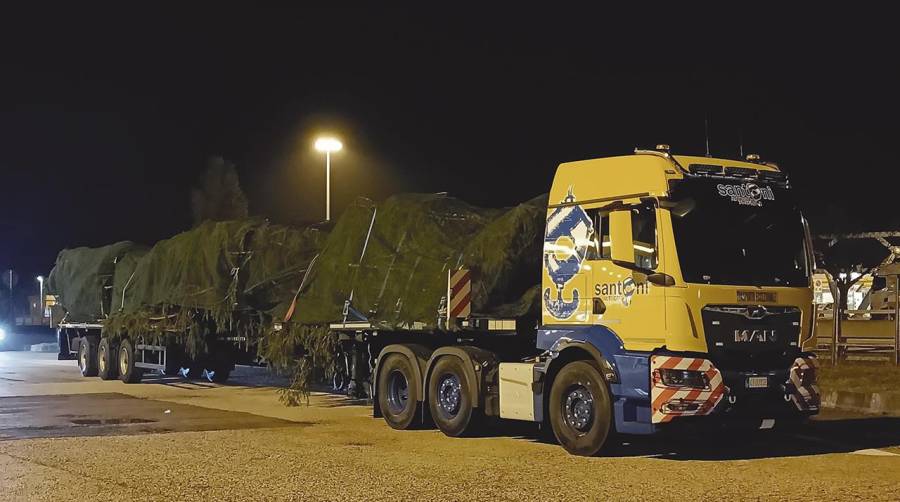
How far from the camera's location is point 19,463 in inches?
455

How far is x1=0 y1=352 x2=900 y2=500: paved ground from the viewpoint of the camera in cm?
981

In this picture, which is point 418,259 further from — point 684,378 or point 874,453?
point 874,453

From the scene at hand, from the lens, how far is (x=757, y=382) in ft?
38.7

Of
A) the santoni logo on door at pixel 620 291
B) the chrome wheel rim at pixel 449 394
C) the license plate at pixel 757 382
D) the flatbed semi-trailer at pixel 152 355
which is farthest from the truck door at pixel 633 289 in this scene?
the flatbed semi-trailer at pixel 152 355

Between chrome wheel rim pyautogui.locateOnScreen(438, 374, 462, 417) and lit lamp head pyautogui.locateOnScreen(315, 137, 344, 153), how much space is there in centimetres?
1648

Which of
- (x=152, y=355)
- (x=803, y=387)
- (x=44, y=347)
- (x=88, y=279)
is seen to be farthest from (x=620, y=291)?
(x=44, y=347)

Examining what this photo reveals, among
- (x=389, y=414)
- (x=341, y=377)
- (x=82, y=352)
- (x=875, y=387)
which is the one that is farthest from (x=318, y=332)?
(x=82, y=352)

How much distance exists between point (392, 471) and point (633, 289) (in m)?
3.12

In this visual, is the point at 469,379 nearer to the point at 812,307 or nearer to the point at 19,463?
the point at 812,307

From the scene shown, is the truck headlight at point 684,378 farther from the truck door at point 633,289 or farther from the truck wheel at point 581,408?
the truck wheel at point 581,408

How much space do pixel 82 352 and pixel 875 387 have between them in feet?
60.8

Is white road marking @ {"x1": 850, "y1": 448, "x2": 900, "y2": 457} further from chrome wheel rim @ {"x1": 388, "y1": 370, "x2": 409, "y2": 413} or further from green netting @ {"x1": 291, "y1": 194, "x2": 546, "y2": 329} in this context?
chrome wheel rim @ {"x1": 388, "y1": 370, "x2": 409, "y2": 413}

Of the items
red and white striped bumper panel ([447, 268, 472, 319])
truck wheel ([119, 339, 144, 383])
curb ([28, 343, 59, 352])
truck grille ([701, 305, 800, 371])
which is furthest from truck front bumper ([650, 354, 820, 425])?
curb ([28, 343, 59, 352])

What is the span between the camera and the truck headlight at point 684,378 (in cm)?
1145
